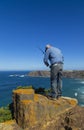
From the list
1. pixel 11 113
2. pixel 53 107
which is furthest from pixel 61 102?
pixel 11 113

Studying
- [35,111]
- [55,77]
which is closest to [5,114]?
[35,111]

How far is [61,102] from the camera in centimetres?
1128

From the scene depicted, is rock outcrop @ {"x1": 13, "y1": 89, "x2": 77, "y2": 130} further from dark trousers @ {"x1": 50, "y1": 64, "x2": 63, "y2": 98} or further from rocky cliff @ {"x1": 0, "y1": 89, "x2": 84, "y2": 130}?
dark trousers @ {"x1": 50, "y1": 64, "x2": 63, "y2": 98}

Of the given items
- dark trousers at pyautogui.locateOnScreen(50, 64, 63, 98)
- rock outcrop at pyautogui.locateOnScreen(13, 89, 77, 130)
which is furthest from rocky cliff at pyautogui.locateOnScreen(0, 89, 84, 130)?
dark trousers at pyautogui.locateOnScreen(50, 64, 63, 98)

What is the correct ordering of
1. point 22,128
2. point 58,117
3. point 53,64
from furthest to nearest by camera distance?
point 53,64 < point 58,117 < point 22,128

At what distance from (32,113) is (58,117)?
4.80 ft

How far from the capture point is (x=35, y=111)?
33.0 feet

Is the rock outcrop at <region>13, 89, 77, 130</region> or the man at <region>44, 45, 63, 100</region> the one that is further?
the man at <region>44, 45, 63, 100</region>

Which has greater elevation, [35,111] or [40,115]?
[35,111]

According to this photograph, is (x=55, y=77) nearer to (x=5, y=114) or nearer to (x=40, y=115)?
(x=40, y=115)

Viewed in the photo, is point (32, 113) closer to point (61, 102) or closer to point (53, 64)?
point (61, 102)

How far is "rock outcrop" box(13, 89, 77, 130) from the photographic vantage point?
9.88 m

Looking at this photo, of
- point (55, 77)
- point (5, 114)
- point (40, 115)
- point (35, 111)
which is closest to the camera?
point (35, 111)

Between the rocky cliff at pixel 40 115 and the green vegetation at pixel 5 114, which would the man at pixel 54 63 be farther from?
the green vegetation at pixel 5 114
